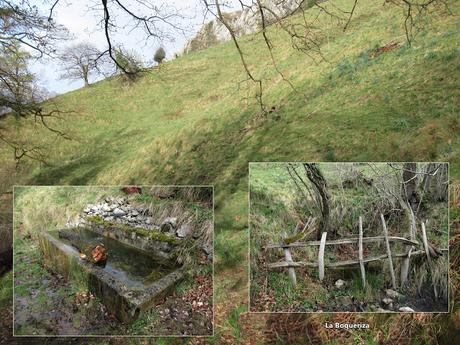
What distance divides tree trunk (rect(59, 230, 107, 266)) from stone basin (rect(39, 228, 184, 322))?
4cm

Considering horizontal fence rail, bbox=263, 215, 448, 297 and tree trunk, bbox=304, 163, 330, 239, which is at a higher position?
tree trunk, bbox=304, 163, 330, 239

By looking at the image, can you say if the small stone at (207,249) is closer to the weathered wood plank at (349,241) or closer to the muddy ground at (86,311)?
the muddy ground at (86,311)

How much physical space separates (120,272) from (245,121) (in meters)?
4.43

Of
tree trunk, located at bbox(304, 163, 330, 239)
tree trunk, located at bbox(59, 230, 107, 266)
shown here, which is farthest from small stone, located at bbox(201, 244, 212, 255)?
tree trunk, located at bbox(304, 163, 330, 239)

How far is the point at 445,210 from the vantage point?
450 cm

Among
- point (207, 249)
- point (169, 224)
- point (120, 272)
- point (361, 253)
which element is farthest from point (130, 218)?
point (361, 253)

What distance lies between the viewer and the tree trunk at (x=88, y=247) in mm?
4754

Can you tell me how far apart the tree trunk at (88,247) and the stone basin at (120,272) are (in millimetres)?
45

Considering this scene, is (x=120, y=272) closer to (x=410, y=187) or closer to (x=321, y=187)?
(x=321, y=187)

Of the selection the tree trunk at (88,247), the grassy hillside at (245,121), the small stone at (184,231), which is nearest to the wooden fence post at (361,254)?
the grassy hillside at (245,121)

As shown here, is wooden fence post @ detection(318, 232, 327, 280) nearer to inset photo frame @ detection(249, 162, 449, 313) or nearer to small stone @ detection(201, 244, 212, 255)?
inset photo frame @ detection(249, 162, 449, 313)

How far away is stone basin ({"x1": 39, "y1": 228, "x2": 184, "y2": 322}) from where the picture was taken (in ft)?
14.8

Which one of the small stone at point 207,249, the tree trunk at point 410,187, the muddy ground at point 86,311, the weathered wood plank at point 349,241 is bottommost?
the muddy ground at point 86,311

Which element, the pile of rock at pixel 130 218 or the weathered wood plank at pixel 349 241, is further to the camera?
the pile of rock at pixel 130 218
